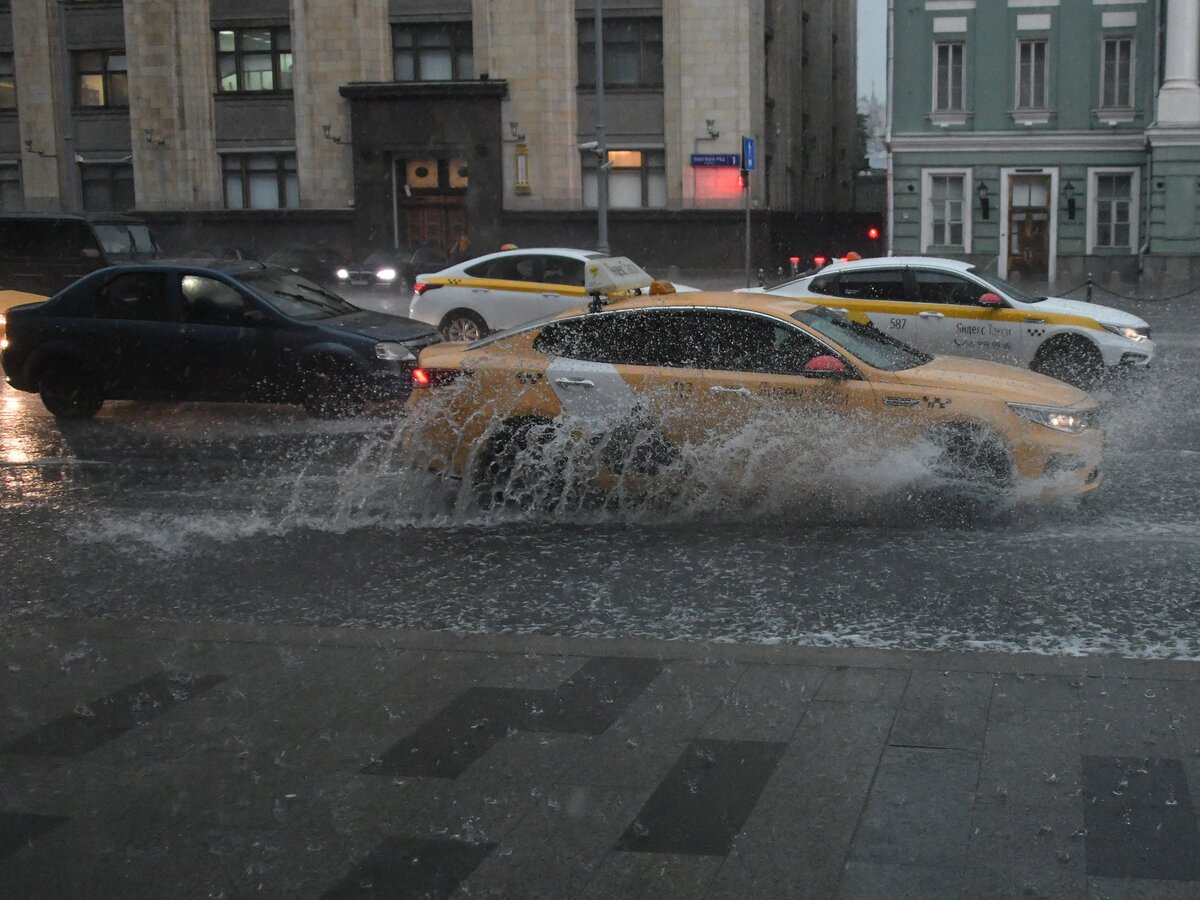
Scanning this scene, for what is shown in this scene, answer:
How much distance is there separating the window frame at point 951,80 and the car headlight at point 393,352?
2954cm

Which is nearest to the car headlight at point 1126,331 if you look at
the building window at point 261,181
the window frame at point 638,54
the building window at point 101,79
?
the window frame at point 638,54

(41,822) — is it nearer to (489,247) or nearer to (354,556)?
(354,556)

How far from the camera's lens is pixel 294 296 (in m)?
A: 14.4

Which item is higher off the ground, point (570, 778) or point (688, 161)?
point (688, 161)

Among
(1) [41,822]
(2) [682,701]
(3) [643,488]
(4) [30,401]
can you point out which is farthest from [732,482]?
(4) [30,401]

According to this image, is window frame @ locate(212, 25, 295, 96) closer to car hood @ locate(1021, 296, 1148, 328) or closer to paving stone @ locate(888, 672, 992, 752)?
car hood @ locate(1021, 296, 1148, 328)

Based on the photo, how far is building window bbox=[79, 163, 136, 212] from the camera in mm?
44656

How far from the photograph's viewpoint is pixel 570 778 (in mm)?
4984

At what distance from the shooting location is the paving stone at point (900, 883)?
13.4 ft

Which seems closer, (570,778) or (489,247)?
(570,778)

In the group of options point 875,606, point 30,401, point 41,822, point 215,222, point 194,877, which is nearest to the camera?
point 194,877

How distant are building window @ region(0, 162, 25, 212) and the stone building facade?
8 cm

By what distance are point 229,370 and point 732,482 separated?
642 cm

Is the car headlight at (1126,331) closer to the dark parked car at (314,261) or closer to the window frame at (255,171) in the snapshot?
the dark parked car at (314,261)
